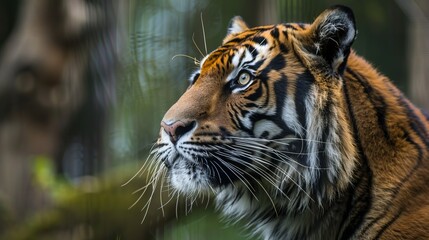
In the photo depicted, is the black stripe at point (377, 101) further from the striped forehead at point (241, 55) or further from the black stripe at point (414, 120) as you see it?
the striped forehead at point (241, 55)

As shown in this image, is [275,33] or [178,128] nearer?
[178,128]

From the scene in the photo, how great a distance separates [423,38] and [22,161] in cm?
346

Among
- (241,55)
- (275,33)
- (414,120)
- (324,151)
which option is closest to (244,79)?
(241,55)

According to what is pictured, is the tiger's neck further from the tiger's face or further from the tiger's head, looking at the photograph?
the tiger's face

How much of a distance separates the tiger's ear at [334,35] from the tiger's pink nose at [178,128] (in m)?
0.40

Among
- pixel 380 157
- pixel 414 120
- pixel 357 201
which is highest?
pixel 414 120

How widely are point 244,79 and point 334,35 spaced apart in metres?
0.28

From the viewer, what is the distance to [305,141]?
6.62 feet

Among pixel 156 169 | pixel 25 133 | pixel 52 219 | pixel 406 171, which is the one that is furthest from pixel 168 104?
pixel 25 133

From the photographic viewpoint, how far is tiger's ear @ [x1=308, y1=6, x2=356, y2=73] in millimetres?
1937

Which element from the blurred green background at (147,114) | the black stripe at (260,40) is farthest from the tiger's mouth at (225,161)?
the blurred green background at (147,114)

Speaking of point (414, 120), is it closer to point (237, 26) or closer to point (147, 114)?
point (237, 26)

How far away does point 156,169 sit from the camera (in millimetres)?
2150

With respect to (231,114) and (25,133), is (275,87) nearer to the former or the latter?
(231,114)
